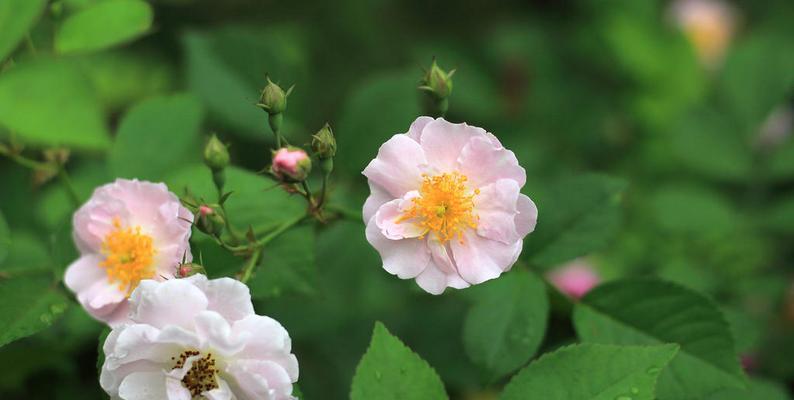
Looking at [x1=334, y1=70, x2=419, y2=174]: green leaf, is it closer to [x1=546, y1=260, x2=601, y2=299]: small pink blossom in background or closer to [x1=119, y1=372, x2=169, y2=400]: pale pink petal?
[x1=546, y1=260, x2=601, y2=299]: small pink blossom in background

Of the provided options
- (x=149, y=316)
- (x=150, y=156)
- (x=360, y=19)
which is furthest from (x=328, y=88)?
(x=149, y=316)

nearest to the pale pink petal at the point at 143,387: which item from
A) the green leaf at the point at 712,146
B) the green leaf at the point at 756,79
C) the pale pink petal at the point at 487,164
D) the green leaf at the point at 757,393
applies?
the pale pink petal at the point at 487,164

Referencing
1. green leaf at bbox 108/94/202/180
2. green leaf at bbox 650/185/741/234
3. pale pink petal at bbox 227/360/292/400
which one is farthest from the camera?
green leaf at bbox 650/185/741/234

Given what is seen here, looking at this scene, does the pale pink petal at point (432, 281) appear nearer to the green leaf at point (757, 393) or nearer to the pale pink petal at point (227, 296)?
the pale pink petal at point (227, 296)

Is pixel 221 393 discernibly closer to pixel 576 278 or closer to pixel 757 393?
pixel 757 393

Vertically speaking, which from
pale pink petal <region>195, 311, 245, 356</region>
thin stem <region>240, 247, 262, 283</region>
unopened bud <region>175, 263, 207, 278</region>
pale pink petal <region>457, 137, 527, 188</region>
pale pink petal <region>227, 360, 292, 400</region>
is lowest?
thin stem <region>240, 247, 262, 283</region>

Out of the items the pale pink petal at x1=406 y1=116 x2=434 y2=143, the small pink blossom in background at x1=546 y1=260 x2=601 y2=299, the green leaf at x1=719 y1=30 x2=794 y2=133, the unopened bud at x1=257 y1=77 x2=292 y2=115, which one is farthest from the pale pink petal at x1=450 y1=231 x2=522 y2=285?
the green leaf at x1=719 y1=30 x2=794 y2=133
